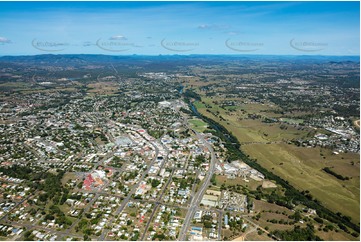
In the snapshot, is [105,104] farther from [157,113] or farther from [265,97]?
[265,97]

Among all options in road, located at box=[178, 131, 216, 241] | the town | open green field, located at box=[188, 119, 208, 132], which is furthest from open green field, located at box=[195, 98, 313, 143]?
road, located at box=[178, 131, 216, 241]

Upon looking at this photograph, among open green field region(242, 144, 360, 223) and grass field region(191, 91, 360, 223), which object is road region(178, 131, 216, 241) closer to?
open green field region(242, 144, 360, 223)

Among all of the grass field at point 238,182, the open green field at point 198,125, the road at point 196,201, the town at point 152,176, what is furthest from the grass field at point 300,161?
the road at point 196,201

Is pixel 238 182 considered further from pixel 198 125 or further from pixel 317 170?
pixel 198 125

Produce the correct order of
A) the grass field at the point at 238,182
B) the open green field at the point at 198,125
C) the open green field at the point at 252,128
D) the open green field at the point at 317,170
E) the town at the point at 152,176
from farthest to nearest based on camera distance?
the open green field at the point at 198,125 < the open green field at the point at 252,128 < the grass field at the point at 238,182 < the open green field at the point at 317,170 < the town at the point at 152,176

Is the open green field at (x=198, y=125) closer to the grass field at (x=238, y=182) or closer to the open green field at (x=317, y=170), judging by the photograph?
the open green field at (x=317, y=170)
